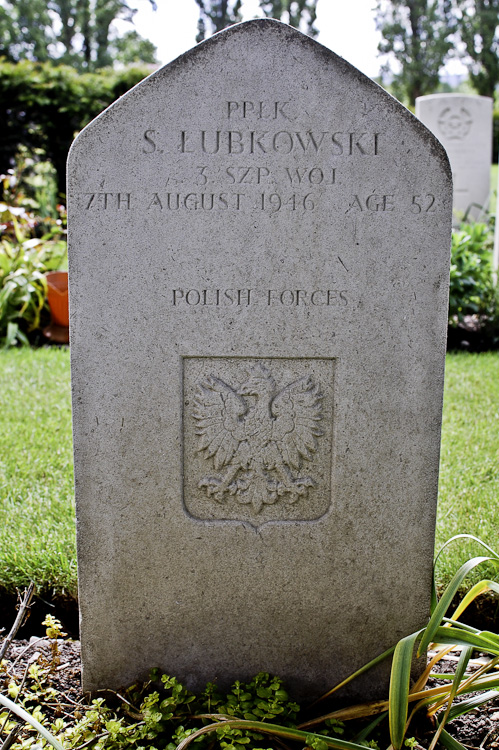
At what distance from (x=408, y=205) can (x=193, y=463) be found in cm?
98

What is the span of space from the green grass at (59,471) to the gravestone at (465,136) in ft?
23.4

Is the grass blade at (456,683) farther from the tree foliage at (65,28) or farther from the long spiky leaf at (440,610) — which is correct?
the tree foliage at (65,28)

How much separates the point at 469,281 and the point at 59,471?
430 cm

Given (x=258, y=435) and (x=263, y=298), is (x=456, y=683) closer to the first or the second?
(x=258, y=435)

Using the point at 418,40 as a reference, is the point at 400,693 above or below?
below

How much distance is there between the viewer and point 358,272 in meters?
1.85

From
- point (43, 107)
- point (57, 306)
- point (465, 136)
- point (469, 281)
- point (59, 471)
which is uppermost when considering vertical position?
point (43, 107)

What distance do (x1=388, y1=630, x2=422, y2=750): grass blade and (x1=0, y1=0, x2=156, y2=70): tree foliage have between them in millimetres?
33063

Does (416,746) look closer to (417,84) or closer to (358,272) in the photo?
(358,272)

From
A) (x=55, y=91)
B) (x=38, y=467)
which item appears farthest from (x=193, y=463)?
(x=55, y=91)

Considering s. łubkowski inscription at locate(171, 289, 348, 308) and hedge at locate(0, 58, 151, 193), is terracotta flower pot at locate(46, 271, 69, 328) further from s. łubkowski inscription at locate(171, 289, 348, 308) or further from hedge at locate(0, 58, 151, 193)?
hedge at locate(0, 58, 151, 193)

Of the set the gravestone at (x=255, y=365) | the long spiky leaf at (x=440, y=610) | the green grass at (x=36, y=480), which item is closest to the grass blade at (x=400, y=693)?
the long spiky leaf at (x=440, y=610)

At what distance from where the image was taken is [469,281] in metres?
6.03

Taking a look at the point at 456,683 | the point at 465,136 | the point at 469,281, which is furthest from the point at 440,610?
the point at 465,136
